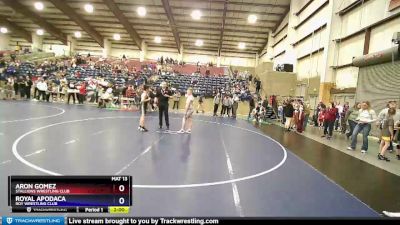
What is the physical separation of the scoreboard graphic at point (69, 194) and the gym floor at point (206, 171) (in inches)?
60.2

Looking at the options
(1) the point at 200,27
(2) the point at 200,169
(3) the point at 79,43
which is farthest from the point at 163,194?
(3) the point at 79,43

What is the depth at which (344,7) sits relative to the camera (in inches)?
722

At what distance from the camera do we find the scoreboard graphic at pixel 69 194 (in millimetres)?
1997

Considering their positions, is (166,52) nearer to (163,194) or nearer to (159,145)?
(159,145)

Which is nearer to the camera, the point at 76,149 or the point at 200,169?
the point at 200,169

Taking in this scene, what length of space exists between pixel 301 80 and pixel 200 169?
71.3 feet

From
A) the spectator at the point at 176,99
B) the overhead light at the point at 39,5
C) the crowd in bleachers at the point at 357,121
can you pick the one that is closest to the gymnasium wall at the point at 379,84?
the crowd in bleachers at the point at 357,121

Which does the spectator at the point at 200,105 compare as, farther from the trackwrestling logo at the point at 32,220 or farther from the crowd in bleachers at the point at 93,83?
the trackwrestling logo at the point at 32,220

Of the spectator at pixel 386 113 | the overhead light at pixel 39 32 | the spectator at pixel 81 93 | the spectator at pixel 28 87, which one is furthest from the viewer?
the overhead light at pixel 39 32

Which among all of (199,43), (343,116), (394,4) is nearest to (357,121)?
(343,116)

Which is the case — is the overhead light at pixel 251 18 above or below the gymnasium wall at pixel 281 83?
above

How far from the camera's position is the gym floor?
404 centimetres

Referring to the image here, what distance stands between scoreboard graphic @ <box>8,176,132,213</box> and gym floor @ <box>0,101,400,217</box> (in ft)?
5.02

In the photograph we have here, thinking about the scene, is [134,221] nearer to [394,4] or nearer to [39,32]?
[394,4]
